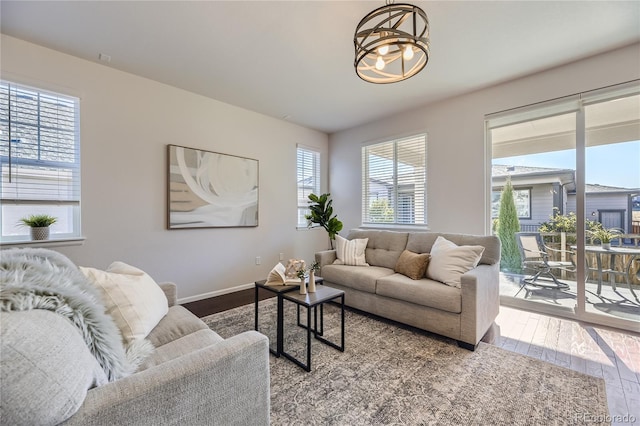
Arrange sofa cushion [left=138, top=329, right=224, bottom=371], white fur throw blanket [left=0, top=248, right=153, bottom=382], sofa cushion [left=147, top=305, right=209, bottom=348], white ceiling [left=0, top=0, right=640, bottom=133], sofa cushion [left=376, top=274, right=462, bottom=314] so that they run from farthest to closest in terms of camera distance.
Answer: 1. sofa cushion [left=376, top=274, right=462, bottom=314]
2. white ceiling [left=0, top=0, right=640, bottom=133]
3. sofa cushion [left=147, top=305, right=209, bottom=348]
4. sofa cushion [left=138, top=329, right=224, bottom=371]
5. white fur throw blanket [left=0, top=248, right=153, bottom=382]

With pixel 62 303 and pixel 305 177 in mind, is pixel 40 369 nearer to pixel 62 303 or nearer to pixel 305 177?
pixel 62 303

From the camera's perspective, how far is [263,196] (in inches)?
168

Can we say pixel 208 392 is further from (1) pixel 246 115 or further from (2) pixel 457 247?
(1) pixel 246 115

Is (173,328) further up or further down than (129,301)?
further down

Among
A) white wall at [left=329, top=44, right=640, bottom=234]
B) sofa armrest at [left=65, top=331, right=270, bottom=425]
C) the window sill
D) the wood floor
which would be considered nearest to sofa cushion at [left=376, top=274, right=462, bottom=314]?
the wood floor

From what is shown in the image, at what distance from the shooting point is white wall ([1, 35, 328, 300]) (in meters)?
2.73

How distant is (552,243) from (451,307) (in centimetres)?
185

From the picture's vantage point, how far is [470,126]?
140 inches

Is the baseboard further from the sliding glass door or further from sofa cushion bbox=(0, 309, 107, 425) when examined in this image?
the sliding glass door

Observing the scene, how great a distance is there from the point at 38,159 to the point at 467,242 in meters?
4.40

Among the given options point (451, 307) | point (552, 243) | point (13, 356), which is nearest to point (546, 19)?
point (552, 243)

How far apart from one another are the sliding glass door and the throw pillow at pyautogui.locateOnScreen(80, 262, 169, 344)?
12.5 feet

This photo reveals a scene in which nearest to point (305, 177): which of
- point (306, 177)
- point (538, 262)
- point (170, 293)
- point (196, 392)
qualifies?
point (306, 177)

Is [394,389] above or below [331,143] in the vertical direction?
below
